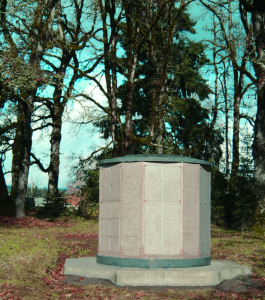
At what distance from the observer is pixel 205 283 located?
7863 millimetres

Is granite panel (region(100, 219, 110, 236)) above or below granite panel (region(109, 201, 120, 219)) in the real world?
below

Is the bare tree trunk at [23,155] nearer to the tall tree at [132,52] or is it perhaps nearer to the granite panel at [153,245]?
the tall tree at [132,52]

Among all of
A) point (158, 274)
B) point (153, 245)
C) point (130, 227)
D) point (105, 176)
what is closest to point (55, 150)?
point (105, 176)

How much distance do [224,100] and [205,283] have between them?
18807 millimetres

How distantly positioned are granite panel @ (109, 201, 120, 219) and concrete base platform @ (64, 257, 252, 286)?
1.02 metres

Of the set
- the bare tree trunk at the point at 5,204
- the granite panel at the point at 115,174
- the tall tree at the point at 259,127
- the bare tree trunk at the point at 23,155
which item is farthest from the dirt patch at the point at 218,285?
the bare tree trunk at the point at 23,155

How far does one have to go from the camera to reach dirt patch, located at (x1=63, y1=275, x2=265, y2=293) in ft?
24.9

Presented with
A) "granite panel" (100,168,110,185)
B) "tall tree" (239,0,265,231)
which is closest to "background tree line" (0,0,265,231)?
"tall tree" (239,0,265,231)

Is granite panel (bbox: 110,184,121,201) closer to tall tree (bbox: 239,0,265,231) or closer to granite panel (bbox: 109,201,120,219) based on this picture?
granite panel (bbox: 109,201,120,219)

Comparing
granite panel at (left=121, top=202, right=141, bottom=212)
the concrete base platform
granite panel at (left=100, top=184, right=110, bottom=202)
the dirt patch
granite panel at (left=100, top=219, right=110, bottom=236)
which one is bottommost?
the dirt patch

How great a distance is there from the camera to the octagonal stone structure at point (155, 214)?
27.5 feet

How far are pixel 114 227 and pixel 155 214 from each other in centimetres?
93

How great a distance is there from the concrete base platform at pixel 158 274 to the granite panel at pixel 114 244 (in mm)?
355

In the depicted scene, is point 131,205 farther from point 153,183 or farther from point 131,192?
point 153,183
